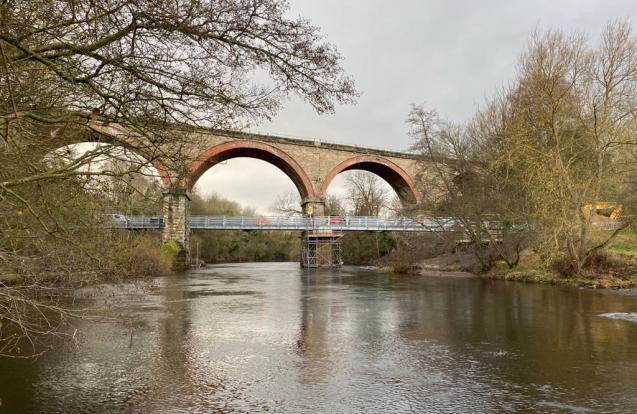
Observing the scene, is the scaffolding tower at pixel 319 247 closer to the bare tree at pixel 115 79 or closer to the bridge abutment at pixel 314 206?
the bridge abutment at pixel 314 206

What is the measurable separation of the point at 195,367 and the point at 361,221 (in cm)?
3310

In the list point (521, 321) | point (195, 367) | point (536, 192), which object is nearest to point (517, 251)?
point (536, 192)

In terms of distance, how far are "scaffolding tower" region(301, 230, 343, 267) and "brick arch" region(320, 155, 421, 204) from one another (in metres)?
3.07

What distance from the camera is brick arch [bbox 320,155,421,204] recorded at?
39044 millimetres

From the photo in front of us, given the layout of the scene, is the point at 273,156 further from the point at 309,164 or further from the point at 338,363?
the point at 338,363

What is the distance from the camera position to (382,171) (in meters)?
43.4

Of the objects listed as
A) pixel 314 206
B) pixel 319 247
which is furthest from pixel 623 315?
pixel 319 247

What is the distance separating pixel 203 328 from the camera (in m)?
9.14

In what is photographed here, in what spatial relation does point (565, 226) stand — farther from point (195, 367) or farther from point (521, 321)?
point (195, 367)

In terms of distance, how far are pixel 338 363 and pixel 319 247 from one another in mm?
31696

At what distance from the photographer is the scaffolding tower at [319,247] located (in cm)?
3744

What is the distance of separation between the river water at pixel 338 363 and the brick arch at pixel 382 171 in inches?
1080

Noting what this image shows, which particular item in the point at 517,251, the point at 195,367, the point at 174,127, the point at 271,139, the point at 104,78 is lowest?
the point at 195,367

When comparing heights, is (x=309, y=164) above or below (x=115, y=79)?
above
